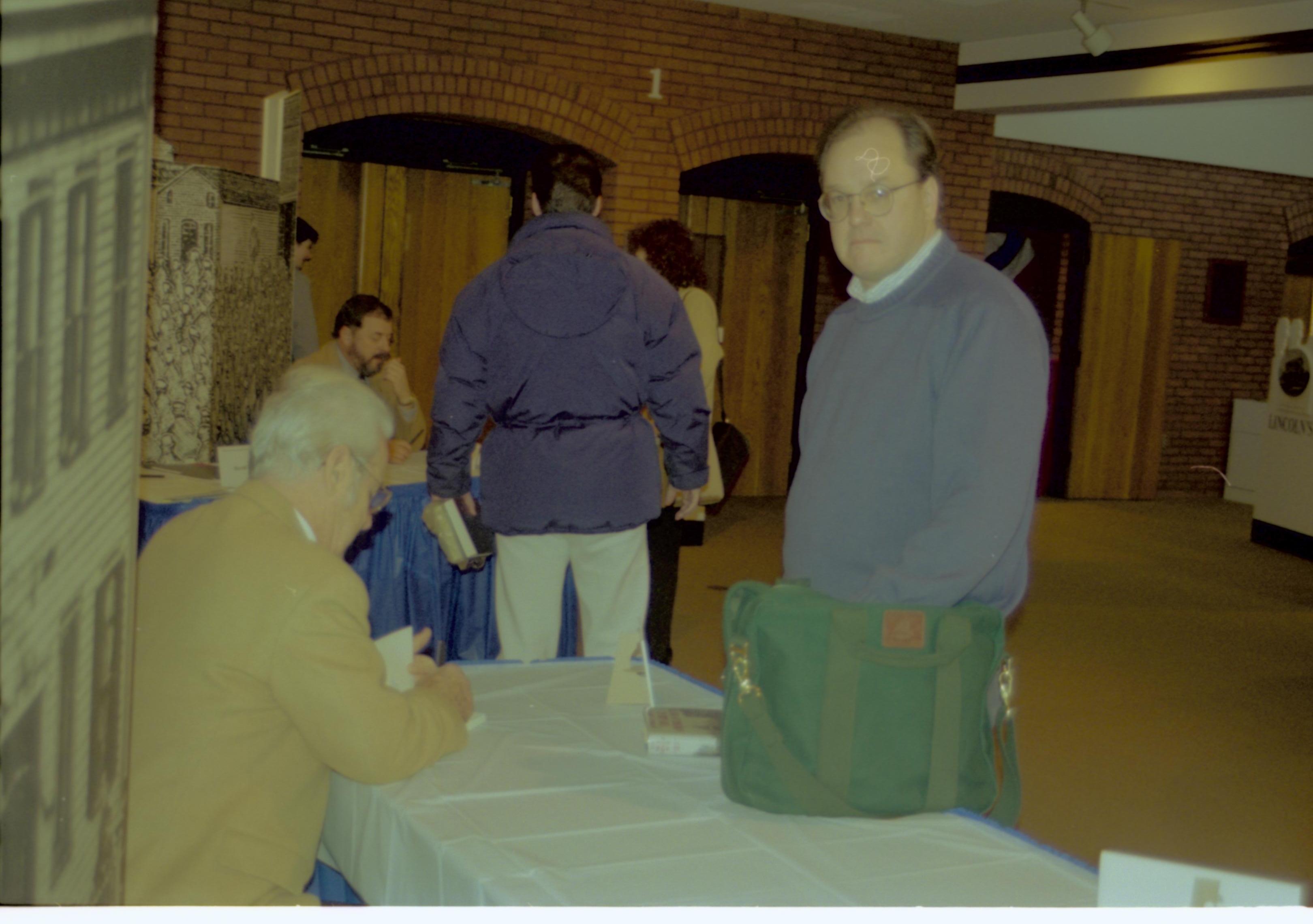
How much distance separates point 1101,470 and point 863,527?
9.94 m

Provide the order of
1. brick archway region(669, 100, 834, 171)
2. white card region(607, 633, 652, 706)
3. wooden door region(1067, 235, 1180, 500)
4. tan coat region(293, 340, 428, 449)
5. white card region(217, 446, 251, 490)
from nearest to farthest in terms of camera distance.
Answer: white card region(607, 633, 652, 706) < white card region(217, 446, 251, 490) < tan coat region(293, 340, 428, 449) < brick archway region(669, 100, 834, 171) < wooden door region(1067, 235, 1180, 500)

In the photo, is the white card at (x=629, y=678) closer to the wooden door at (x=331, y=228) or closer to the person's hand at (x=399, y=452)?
the person's hand at (x=399, y=452)

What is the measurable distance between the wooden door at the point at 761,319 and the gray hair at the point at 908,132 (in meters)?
7.55

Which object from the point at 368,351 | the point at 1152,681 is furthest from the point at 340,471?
the point at 1152,681

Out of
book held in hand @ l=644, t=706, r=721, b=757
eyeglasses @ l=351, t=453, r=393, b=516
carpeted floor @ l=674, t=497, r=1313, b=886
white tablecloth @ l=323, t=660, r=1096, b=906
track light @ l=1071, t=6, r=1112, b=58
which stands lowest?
carpeted floor @ l=674, t=497, r=1313, b=886

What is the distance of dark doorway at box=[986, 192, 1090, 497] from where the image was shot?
10.8 metres

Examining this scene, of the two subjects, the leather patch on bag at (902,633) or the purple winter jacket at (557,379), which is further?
the purple winter jacket at (557,379)

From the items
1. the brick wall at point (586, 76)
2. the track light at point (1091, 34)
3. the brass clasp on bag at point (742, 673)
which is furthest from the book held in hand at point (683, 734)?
the track light at point (1091, 34)

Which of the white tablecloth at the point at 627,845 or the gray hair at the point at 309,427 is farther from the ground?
the gray hair at the point at 309,427

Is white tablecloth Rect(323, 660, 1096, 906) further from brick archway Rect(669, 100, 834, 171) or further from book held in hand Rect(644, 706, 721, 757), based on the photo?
brick archway Rect(669, 100, 834, 171)

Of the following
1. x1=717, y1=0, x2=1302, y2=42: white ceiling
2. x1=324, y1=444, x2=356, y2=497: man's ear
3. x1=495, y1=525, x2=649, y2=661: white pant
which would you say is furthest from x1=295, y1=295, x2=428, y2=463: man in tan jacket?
x1=717, y1=0, x2=1302, y2=42: white ceiling

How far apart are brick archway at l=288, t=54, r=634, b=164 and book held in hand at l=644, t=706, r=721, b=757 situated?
5.66 metres

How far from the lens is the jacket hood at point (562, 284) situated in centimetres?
313

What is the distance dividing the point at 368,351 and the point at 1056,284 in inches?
302
